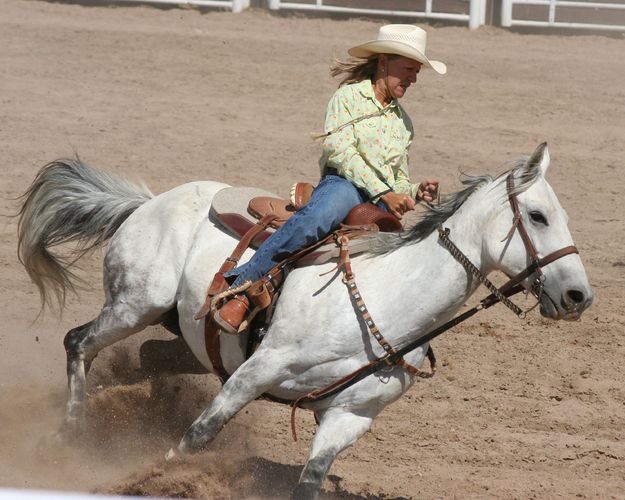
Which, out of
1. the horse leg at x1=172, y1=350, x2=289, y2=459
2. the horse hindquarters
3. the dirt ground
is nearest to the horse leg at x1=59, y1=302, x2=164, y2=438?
the horse hindquarters

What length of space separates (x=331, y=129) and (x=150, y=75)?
7624 millimetres

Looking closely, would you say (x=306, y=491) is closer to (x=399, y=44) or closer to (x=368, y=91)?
(x=368, y=91)

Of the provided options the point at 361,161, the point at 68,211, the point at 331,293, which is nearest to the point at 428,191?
the point at 361,161

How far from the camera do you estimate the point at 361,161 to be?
15.2 ft

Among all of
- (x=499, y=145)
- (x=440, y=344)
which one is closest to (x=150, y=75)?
(x=499, y=145)

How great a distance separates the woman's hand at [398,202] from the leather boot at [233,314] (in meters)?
0.76

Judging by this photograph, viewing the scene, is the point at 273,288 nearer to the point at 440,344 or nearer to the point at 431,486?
the point at 431,486

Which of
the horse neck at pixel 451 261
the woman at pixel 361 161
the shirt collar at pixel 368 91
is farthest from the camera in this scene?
the shirt collar at pixel 368 91

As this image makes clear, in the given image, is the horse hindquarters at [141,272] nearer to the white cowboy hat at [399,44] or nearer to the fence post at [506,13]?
the white cowboy hat at [399,44]

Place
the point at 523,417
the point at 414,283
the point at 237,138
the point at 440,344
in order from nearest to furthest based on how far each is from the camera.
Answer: the point at 414,283
the point at 523,417
the point at 440,344
the point at 237,138

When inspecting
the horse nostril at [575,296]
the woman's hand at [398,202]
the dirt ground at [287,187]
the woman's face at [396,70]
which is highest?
the woman's face at [396,70]

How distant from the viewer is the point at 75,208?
5.90m

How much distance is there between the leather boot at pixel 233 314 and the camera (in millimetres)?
4578

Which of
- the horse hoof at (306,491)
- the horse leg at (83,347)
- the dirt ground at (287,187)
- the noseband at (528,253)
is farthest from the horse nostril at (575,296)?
the horse leg at (83,347)
